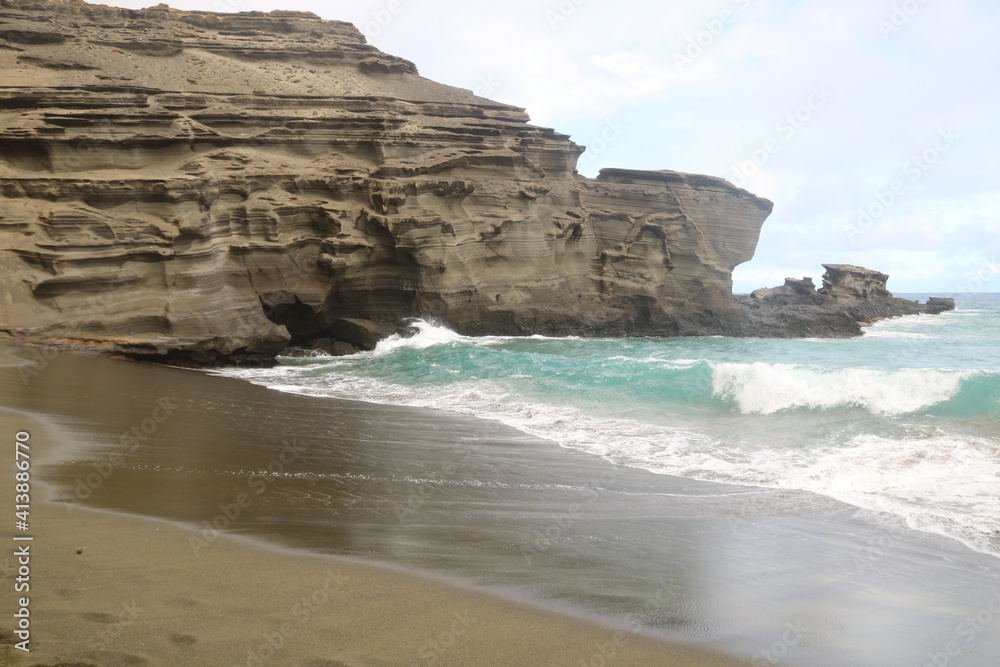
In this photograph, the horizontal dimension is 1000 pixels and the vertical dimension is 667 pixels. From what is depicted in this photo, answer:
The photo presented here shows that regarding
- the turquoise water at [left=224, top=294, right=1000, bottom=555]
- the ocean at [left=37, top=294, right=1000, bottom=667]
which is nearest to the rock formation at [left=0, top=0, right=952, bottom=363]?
the turquoise water at [left=224, top=294, right=1000, bottom=555]

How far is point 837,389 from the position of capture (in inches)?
485

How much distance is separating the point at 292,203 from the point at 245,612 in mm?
19297

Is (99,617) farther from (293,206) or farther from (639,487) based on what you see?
(293,206)

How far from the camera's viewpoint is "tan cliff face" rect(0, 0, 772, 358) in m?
18.2

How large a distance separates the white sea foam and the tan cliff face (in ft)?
39.9

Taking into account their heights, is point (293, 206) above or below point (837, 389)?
above

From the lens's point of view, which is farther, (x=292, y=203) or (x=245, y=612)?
(x=292, y=203)

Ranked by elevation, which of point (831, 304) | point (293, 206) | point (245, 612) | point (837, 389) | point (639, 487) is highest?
point (831, 304)

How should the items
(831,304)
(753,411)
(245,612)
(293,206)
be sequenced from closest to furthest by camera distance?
(245,612), (753,411), (293,206), (831,304)

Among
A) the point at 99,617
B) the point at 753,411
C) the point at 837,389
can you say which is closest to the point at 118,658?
the point at 99,617

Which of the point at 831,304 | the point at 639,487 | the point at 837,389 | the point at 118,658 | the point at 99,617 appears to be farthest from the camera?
the point at 831,304

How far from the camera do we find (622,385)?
13.9 metres

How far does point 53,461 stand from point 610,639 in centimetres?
564

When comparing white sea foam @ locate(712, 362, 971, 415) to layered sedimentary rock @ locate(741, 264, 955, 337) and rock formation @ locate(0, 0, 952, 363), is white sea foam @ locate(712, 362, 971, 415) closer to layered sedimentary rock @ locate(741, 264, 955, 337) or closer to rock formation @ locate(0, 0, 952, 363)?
rock formation @ locate(0, 0, 952, 363)
